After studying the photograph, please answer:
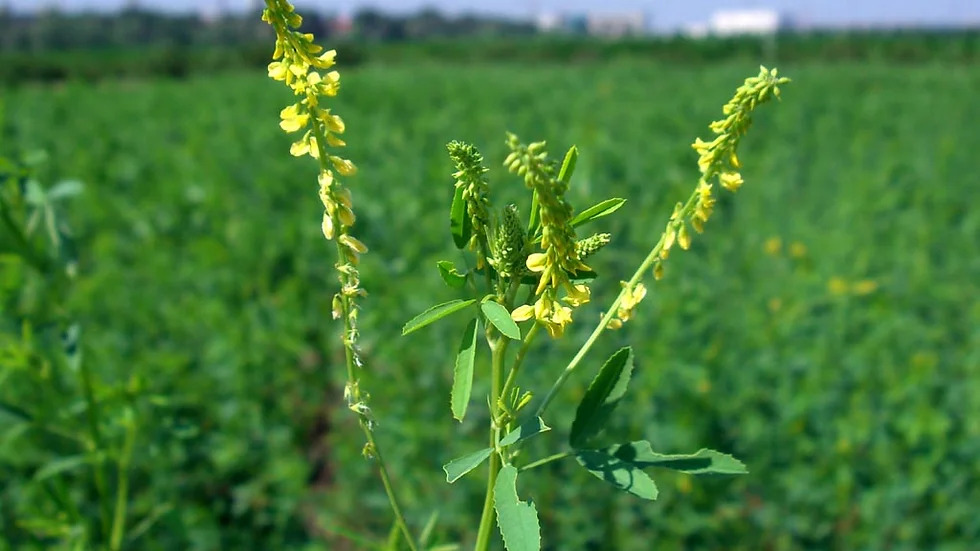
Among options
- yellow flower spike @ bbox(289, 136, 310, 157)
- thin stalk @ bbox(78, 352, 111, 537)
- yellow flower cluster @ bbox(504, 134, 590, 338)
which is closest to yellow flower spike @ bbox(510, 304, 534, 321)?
yellow flower cluster @ bbox(504, 134, 590, 338)

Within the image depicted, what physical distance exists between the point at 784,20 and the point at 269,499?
82.3 m

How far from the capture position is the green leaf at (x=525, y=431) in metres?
0.78

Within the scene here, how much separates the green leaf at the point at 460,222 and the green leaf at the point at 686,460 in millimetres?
281

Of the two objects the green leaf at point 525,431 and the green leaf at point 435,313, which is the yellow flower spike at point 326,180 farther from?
the green leaf at point 525,431

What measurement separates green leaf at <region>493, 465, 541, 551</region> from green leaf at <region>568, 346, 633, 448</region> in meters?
0.17

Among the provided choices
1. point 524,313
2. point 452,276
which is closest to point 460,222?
point 452,276

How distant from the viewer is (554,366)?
3.68 m

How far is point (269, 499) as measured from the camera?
3898 mm

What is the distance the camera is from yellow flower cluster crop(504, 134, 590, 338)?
61cm

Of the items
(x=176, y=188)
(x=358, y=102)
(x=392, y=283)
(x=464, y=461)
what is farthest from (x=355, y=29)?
(x=464, y=461)

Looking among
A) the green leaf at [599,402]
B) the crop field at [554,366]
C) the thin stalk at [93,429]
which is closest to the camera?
the green leaf at [599,402]

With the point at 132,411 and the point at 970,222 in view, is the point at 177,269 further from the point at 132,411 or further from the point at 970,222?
the point at 970,222

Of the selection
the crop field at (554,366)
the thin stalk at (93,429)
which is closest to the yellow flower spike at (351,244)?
the thin stalk at (93,429)

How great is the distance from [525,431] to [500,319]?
14 cm
